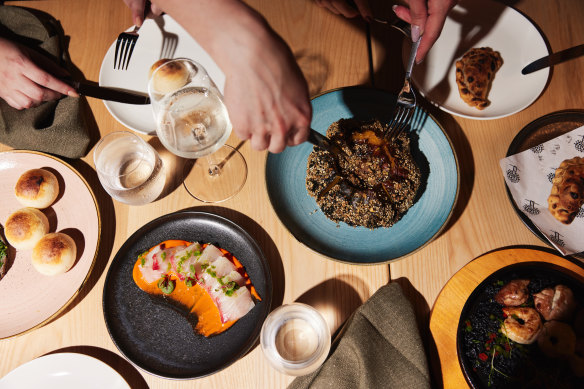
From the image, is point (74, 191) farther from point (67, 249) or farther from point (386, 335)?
point (386, 335)

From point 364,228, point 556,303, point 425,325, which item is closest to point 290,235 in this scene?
point 364,228

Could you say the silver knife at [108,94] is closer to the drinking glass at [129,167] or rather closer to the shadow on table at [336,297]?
the drinking glass at [129,167]

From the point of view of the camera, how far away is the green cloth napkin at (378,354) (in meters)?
0.98

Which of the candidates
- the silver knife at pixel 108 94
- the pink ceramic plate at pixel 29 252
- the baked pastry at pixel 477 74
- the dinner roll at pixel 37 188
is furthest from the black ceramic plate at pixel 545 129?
the dinner roll at pixel 37 188

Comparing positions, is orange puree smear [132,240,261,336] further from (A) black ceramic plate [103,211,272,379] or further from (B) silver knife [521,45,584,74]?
(B) silver knife [521,45,584,74]

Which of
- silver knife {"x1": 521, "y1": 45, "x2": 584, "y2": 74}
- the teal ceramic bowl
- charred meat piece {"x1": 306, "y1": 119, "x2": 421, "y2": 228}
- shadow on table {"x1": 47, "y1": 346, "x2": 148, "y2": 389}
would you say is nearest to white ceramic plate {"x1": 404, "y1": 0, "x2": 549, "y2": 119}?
silver knife {"x1": 521, "y1": 45, "x2": 584, "y2": 74}

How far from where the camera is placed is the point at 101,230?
3.80 feet

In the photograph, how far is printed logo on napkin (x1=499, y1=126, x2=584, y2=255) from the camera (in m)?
1.07

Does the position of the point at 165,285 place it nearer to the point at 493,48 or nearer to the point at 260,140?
the point at 260,140

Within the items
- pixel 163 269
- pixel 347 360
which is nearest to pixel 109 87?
pixel 163 269

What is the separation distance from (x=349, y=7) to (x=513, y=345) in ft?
3.85

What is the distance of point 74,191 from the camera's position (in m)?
1.19

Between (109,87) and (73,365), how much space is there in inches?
33.3

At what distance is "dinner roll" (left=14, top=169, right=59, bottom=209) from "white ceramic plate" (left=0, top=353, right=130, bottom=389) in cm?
45
